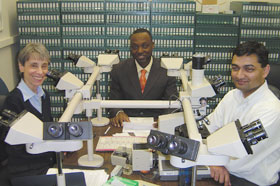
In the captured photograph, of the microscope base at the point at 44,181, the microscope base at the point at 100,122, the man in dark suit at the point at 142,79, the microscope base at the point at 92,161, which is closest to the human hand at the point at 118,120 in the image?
the microscope base at the point at 100,122

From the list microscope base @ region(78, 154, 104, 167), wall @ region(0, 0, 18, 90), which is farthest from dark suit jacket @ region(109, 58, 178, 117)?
wall @ region(0, 0, 18, 90)

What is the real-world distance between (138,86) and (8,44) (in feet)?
6.36

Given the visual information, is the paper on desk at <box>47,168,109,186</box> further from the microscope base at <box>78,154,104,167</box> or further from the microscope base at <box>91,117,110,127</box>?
the microscope base at <box>91,117,110,127</box>

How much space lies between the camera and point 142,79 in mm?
2814

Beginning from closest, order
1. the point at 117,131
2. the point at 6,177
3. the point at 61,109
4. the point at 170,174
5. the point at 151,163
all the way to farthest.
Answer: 1. the point at 170,174
2. the point at 151,163
3. the point at 6,177
4. the point at 117,131
5. the point at 61,109

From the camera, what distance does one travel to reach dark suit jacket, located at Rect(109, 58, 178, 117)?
2760 millimetres

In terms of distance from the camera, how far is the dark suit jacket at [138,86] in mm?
2760

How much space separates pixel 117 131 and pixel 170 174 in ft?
2.46

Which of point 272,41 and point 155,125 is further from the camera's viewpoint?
point 272,41

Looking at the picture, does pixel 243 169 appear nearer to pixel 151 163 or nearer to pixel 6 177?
pixel 151 163

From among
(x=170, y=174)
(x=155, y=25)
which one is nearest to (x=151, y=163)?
(x=170, y=174)

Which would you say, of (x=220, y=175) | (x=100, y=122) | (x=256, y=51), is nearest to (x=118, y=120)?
(x=100, y=122)

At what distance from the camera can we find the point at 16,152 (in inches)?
71.4

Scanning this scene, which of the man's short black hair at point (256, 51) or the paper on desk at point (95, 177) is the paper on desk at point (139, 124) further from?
the man's short black hair at point (256, 51)
